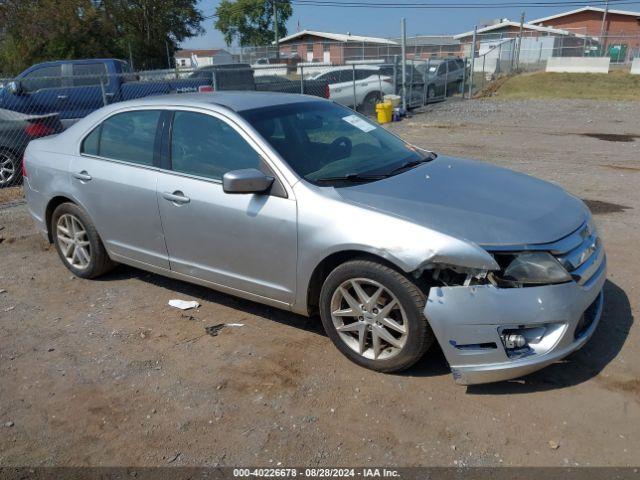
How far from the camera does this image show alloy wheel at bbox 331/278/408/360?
132 inches

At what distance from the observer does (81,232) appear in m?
5.09

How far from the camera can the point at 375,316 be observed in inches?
134

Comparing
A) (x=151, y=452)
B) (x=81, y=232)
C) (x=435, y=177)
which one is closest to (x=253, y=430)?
(x=151, y=452)

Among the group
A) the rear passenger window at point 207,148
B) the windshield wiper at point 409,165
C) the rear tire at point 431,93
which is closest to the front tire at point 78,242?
the rear passenger window at point 207,148

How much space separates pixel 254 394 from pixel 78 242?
8.61ft

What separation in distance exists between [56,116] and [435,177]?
24.9ft

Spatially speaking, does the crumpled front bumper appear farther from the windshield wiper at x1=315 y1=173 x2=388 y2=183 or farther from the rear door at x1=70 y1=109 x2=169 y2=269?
the rear door at x1=70 y1=109 x2=169 y2=269

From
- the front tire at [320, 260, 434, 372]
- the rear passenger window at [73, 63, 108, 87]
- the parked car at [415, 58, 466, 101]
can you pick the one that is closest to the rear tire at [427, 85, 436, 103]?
the parked car at [415, 58, 466, 101]

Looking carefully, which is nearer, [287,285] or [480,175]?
[287,285]

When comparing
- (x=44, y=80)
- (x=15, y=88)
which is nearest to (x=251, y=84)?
(x=44, y=80)

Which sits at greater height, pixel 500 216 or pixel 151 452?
pixel 500 216

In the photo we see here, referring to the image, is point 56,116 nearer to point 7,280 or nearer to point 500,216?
point 7,280

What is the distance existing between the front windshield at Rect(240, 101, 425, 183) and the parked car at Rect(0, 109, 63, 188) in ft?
20.9

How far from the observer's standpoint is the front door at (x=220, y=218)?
372 centimetres
